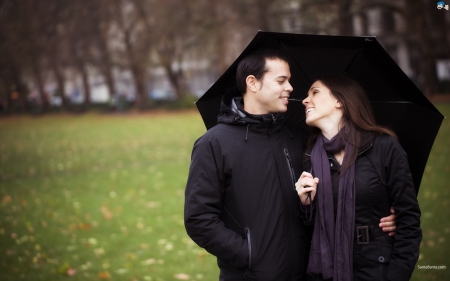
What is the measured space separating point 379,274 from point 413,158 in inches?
36.6

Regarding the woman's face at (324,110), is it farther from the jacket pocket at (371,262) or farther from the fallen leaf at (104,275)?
the fallen leaf at (104,275)

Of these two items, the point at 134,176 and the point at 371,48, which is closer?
the point at 371,48

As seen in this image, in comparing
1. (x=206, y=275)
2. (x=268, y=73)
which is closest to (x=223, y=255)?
(x=268, y=73)

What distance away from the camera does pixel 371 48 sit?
139 inches

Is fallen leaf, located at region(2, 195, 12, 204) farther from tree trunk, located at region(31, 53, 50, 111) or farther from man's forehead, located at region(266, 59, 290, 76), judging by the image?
tree trunk, located at region(31, 53, 50, 111)

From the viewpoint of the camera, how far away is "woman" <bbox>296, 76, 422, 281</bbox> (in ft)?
10.5

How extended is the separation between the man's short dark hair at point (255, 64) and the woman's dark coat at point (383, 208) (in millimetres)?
805

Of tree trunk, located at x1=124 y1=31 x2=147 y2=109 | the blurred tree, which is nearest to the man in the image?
the blurred tree

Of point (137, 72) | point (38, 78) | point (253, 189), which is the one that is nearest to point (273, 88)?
point (253, 189)

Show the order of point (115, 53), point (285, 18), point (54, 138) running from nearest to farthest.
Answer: point (54, 138)
point (285, 18)
point (115, 53)

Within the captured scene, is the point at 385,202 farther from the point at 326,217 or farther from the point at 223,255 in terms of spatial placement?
the point at 223,255

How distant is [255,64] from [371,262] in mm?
1416

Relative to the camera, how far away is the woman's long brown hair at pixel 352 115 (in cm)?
331

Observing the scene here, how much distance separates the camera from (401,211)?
3.22 metres
